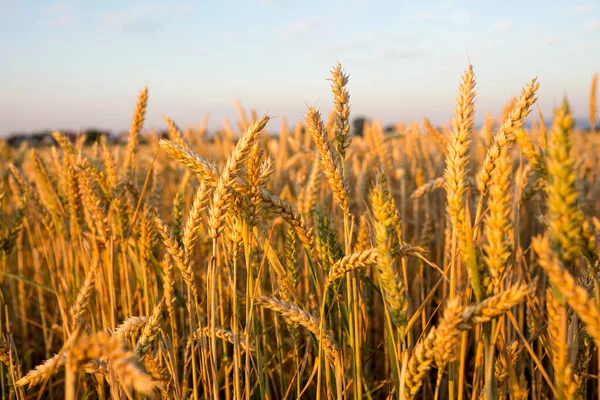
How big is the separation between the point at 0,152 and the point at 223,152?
2.25 meters

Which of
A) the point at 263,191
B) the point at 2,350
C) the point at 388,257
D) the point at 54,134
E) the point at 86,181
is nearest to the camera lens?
the point at 388,257

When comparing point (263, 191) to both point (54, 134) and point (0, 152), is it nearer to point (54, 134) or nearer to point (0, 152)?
point (54, 134)

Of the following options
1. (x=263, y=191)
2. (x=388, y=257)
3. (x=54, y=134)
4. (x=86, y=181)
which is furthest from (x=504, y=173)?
(x=54, y=134)

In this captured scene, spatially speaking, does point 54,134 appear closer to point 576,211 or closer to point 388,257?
point 388,257

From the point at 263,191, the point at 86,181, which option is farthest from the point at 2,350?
the point at 263,191

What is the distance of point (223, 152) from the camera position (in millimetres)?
4621

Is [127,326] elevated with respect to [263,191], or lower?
lower

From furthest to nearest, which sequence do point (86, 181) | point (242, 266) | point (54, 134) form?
1. point (242, 266)
2. point (54, 134)
3. point (86, 181)

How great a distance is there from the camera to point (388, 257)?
92 centimetres

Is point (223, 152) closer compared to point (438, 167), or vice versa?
point (438, 167)

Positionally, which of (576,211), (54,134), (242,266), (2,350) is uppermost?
(54,134)

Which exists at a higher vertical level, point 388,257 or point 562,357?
point 388,257

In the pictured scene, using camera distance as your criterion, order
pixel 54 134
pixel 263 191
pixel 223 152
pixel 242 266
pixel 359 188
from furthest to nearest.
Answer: pixel 223 152 < pixel 359 188 < pixel 242 266 < pixel 54 134 < pixel 263 191

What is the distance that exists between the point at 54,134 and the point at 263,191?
139cm
